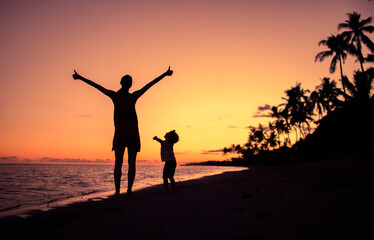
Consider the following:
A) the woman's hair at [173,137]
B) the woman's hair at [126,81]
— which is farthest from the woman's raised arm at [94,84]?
the woman's hair at [173,137]

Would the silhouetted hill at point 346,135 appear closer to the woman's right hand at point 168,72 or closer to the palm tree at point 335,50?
the palm tree at point 335,50

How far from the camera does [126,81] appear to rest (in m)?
4.78

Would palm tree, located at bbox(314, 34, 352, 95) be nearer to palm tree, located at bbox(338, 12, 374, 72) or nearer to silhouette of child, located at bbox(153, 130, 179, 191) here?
palm tree, located at bbox(338, 12, 374, 72)

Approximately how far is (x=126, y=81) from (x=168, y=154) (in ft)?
6.62

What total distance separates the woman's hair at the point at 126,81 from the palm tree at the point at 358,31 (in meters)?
31.2

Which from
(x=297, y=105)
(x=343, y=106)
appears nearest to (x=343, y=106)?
(x=343, y=106)

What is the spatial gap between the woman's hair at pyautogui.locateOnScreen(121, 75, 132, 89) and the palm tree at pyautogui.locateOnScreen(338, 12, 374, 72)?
1228 inches

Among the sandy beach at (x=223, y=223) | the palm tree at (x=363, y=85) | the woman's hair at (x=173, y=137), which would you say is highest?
the palm tree at (x=363, y=85)

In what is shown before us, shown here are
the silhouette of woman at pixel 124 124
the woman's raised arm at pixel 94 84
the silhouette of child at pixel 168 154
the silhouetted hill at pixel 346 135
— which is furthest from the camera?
the silhouetted hill at pixel 346 135

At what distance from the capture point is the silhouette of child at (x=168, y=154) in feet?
18.7

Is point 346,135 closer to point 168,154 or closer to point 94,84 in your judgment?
point 168,154

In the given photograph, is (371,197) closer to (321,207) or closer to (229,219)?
(321,207)

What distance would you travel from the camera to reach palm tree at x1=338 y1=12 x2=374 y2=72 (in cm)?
2786

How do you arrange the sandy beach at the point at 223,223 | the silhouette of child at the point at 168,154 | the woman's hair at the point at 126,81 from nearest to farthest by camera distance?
the sandy beach at the point at 223,223, the woman's hair at the point at 126,81, the silhouette of child at the point at 168,154
